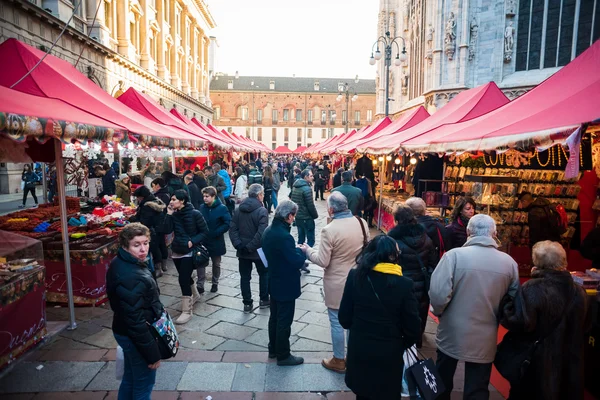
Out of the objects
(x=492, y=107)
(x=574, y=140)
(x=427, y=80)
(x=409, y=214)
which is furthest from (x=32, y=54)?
(x=427, y=80)

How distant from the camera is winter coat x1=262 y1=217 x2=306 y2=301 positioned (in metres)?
3.54

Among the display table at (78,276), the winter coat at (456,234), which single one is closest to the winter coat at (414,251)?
the winter coat at (456,234)

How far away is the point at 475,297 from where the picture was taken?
277cm

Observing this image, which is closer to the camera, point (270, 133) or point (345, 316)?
point (345, 316)

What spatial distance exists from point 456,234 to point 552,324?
6.17 feet

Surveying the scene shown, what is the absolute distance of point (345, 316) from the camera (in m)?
2.58

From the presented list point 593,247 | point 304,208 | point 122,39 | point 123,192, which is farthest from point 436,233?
point 122,39

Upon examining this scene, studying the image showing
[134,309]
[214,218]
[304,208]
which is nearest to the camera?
[134,309]

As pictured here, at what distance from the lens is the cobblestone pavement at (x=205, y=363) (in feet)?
11.1

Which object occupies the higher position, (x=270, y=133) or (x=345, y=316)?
(x=270, y=133)

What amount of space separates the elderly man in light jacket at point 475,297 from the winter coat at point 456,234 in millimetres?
1461

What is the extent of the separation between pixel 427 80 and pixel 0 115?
15.9 meters

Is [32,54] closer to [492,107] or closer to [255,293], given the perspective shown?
[255,293]

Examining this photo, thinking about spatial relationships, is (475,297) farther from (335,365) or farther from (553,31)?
(553,31)
